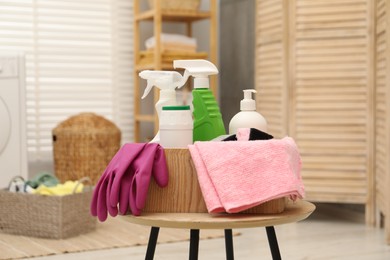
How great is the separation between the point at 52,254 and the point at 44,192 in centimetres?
40

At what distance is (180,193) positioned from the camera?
51.7 inches

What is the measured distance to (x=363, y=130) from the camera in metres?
3.33

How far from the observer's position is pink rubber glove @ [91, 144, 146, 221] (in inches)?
51.1

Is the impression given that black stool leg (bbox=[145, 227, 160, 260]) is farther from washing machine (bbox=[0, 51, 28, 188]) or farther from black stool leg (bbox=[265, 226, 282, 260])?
washing machine (bbox=[0, 51, 28, 188])

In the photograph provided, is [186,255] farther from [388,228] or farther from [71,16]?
[71,16]

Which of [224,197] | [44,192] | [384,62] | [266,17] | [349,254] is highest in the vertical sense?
[266,17]

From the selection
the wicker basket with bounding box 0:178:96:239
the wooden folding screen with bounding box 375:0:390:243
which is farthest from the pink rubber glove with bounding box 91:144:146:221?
the wooden folding screen with bounding box 375:0:390:243

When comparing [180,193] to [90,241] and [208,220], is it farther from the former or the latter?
[90,241]

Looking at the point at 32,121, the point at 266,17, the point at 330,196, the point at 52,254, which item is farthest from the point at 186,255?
the point at 32,121

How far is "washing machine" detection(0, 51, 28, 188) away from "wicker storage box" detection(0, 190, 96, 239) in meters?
0.49

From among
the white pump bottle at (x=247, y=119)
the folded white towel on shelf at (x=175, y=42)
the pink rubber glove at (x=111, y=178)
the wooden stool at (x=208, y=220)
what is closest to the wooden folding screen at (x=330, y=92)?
Result: the folded white towel on shelf at (x=175, y=42)

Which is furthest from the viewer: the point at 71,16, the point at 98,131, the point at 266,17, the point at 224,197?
the point at 71,16

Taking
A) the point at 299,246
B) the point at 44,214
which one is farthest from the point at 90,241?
the point at 299,246

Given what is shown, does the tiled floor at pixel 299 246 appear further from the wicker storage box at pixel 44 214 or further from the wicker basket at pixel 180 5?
the wicker basket at pixel 180 5
